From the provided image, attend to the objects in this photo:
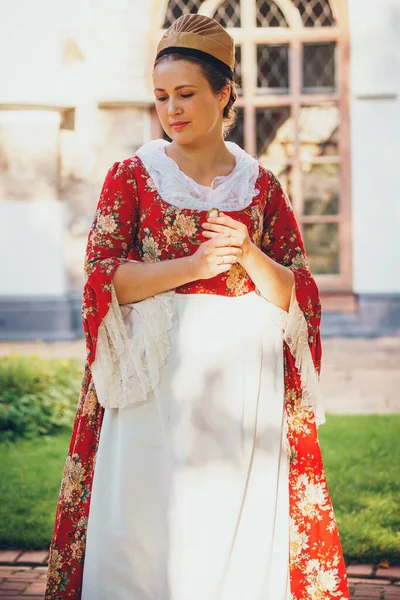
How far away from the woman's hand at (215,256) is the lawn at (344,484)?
195 cm

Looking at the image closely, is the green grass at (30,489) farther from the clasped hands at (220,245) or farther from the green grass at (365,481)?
the clasped hands at (220,245)

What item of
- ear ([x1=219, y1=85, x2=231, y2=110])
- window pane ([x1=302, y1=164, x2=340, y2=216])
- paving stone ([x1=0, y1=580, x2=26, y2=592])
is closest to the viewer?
ear ([x1=219, y1=85, x2=231, y2=110])

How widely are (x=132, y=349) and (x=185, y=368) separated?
160mm

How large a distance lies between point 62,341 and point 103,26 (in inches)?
136

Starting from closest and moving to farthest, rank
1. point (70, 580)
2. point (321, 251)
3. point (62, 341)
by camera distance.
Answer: point (70, 580) < point (62, 341) < point (321, 251)

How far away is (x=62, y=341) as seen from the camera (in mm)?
10172

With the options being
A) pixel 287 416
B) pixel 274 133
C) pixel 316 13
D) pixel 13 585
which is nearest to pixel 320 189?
pixel 274 133

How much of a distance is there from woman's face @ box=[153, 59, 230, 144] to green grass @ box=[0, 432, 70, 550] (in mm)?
2244

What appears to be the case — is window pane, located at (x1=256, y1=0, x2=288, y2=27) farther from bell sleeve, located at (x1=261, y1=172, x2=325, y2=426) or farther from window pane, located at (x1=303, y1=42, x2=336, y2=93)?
bell sleeve, located at (x1=261, y1=172, x2=325, y2=426)

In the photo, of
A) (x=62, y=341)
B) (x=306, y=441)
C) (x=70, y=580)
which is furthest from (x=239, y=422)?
(x=62, y=341)

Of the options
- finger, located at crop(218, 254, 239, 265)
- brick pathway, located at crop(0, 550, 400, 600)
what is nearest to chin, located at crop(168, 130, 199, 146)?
finger, located at crop(218, 254, 239, 265)

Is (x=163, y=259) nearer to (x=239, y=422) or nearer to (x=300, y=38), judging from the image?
(x=239, y=422)

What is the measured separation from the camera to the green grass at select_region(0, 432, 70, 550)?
14.0 feet

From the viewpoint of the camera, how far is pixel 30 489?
4.99 metres
